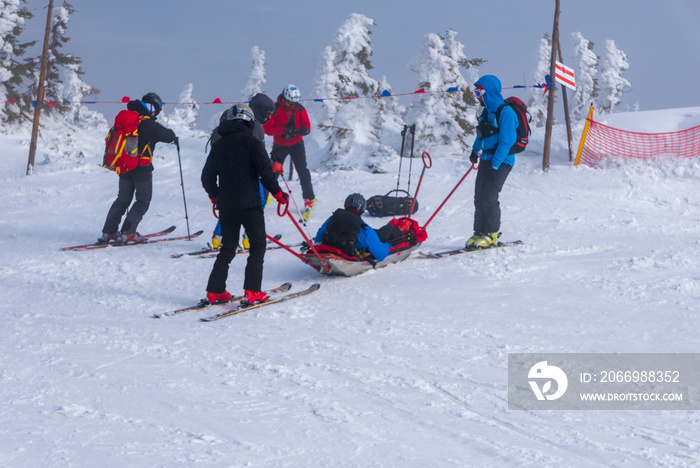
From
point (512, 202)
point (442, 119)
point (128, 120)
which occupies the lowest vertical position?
point (512, 202)

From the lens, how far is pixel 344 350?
177 inches

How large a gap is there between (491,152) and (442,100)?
21.5m

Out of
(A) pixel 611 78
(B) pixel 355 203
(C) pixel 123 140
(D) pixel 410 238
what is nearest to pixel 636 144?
(D) pixel 410 238

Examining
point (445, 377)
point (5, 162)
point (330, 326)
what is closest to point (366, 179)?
point (330, 326)

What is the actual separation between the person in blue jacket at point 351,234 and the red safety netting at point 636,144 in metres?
10.4

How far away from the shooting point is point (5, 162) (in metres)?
24.2

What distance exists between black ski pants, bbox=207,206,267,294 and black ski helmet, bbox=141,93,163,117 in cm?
376

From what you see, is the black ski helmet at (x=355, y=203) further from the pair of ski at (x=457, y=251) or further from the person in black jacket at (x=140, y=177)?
the person in black jacket at (x=140, y=177)

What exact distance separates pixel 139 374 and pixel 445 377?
6.66 ft

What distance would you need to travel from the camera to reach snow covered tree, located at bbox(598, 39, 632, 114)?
3669 centimetres

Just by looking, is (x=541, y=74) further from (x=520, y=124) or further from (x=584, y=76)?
(x=520, y=124)

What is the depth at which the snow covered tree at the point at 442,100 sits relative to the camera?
27.7m

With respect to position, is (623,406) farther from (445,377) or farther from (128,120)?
(128,120)

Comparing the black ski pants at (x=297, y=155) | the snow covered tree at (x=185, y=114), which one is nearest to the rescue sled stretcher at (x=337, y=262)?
the black ski pants at (x=297, y=155)
